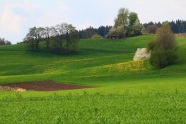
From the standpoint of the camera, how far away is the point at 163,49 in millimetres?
89312

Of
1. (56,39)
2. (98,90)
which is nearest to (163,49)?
(98,90)

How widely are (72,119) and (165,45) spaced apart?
70.2 meters

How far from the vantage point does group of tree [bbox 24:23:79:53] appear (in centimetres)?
15650

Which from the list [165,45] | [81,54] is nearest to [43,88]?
[165,45]

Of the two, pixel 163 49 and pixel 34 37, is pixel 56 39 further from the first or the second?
pixel 163 49

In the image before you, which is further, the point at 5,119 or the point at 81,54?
the point at 81,54

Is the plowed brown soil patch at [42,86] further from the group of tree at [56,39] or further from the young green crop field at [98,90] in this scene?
the group of tree at [56,39]

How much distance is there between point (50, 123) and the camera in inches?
857

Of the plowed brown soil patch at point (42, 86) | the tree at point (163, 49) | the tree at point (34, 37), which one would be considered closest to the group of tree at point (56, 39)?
the tree at point (34, 37)

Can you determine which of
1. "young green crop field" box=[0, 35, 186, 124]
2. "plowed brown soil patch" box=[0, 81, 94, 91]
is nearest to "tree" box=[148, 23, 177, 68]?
"young green crop field" box=[0, 35, 186, 124]

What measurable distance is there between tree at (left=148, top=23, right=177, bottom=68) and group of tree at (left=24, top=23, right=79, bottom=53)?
65.0 metres

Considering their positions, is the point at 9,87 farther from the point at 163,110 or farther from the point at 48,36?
the point at 48,36

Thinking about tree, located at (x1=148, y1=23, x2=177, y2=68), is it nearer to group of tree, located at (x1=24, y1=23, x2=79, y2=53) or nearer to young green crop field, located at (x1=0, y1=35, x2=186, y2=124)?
young green crop field, located at (x1=0, y1=35, x2=186, y2=124)

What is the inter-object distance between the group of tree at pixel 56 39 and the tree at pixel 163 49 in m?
65.0
